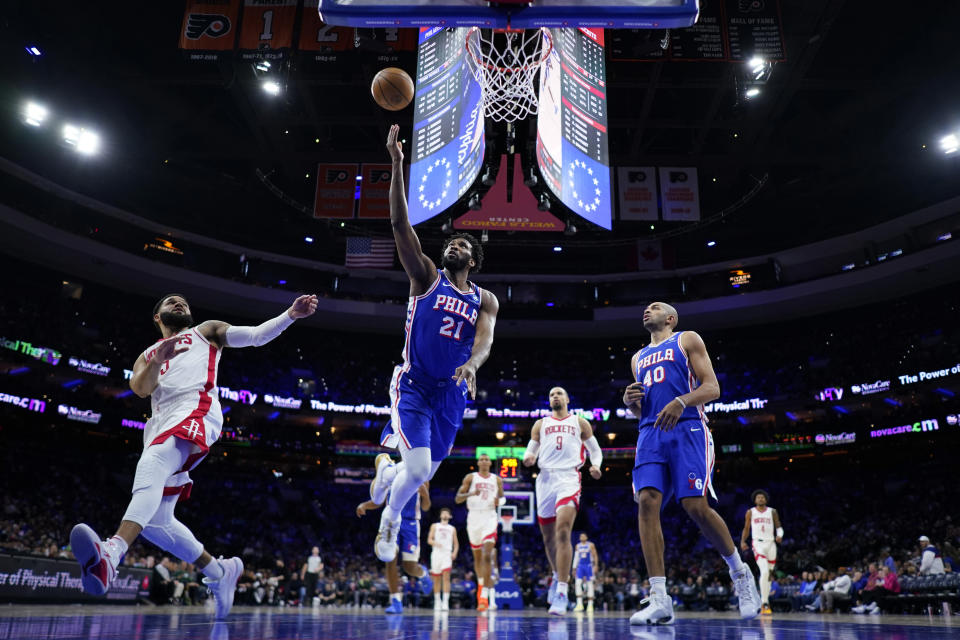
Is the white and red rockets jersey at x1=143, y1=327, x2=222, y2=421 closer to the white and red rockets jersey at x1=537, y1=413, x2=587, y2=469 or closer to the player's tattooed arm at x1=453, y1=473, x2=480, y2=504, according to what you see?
the white and red rockets jersey at x1=537, y1=413, x2=587, y2=469

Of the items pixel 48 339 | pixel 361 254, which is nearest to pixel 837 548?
pixel 361 254

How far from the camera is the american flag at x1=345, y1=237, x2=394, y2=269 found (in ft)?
75.5

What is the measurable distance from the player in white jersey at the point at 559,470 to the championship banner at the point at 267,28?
7.72 meters

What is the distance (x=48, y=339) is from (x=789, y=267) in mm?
28723

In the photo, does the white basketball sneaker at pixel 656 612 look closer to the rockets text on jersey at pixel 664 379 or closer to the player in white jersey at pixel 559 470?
the rockets text on jersey at pixel 664 379

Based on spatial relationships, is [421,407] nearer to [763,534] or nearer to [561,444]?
[561,444]

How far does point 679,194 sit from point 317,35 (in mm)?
9408

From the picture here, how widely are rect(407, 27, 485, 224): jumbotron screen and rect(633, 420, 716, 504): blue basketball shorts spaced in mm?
5527

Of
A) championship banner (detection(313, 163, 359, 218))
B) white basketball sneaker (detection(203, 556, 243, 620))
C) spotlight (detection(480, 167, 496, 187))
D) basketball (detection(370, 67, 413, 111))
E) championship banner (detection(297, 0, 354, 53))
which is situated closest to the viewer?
white basketball sneaker (detection(203, 556, 243, 620))

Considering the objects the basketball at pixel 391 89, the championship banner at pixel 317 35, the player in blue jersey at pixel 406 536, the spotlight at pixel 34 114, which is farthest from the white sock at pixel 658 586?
the spotlight at pixel 34 114

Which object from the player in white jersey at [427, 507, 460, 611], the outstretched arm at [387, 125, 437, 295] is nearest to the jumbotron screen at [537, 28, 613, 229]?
the outstretched arm at [387, 125, 437, 295]

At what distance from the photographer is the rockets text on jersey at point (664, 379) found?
18.2ft

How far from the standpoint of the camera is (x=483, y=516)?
1116cm

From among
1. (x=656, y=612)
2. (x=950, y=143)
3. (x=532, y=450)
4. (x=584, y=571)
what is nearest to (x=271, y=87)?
(x=532, y=450)
